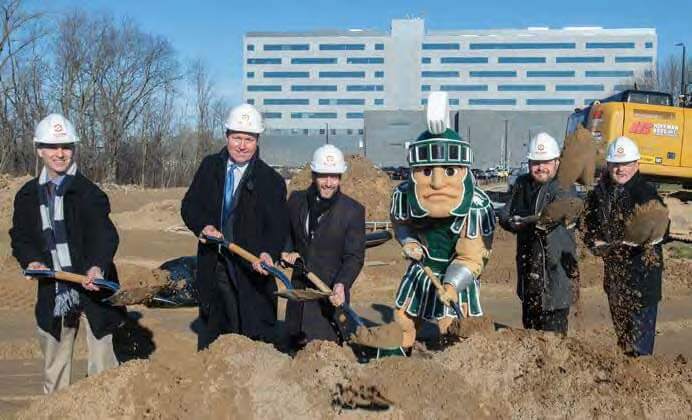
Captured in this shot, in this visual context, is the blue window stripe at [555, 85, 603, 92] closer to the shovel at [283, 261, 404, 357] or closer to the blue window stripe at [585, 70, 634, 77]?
the blue window stripe at [585, 70, 634, 77]

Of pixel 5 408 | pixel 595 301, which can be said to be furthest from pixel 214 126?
pixel 5 408

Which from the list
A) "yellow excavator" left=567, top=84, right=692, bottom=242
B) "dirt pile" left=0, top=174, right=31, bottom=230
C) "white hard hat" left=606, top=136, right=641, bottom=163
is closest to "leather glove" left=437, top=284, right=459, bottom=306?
"white hard hat" left=606, top=136, right=641, bottom=163

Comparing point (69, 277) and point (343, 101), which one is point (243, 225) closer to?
point (69, 277)

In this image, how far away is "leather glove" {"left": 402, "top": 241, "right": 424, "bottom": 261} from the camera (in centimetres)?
471

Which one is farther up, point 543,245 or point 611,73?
point 611,73

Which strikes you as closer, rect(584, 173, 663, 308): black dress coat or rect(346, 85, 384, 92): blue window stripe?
rect(584, 173, 663, 308): black dress coat

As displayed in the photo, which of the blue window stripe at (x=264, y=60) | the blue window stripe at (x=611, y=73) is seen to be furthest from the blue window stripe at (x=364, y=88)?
the blue window stripe at (x=611, y=73)

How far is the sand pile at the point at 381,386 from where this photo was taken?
339cm

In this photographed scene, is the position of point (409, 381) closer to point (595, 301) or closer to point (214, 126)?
point (595, 301)

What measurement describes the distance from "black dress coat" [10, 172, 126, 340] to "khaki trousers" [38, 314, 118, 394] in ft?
0.12

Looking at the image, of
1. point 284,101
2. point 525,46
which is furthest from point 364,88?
point 525,46

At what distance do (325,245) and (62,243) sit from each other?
1531 millimetres

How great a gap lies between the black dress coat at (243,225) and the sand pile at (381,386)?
100 centimetres

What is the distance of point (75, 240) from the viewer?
4.52 m
